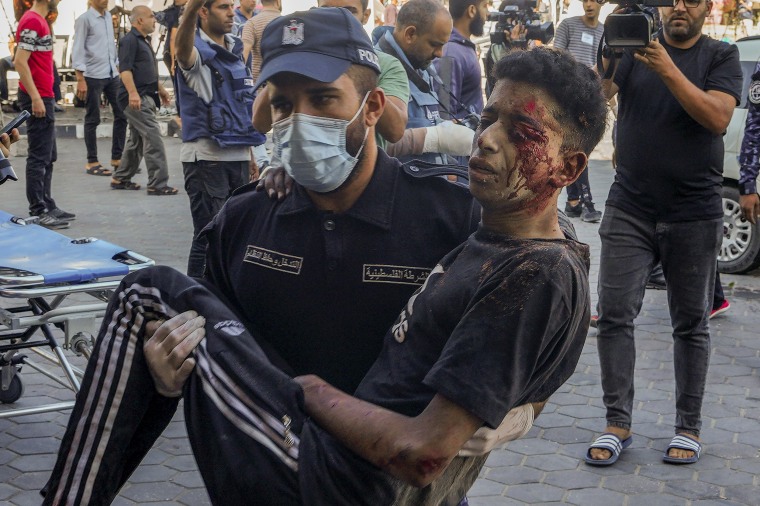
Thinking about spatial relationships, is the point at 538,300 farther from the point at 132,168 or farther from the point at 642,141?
the point at 132,168

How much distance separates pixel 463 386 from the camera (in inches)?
75.0

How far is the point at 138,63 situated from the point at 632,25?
329 inches

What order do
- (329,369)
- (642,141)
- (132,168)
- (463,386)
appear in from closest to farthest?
(463,386) → (329,369) → (642,141) → (132,168)

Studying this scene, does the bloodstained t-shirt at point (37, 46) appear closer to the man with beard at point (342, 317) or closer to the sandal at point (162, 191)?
the sandal at point (162, 191)

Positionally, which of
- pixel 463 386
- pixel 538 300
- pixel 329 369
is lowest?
pixel 329 369

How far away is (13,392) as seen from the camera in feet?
17.5

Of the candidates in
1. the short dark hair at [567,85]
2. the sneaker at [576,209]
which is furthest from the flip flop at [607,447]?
the sneaker at [576,209]

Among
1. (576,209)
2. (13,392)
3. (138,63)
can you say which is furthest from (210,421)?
(138,63)

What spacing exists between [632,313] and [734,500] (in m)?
0.91

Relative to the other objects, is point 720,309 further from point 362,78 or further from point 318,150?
point 318,150

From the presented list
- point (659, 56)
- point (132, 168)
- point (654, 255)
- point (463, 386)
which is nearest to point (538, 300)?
point (463, 386)

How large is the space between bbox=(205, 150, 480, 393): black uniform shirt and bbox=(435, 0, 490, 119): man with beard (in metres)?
3.28

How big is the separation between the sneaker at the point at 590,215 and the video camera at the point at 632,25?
6.10 m

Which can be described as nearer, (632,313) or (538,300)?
(538,300)
